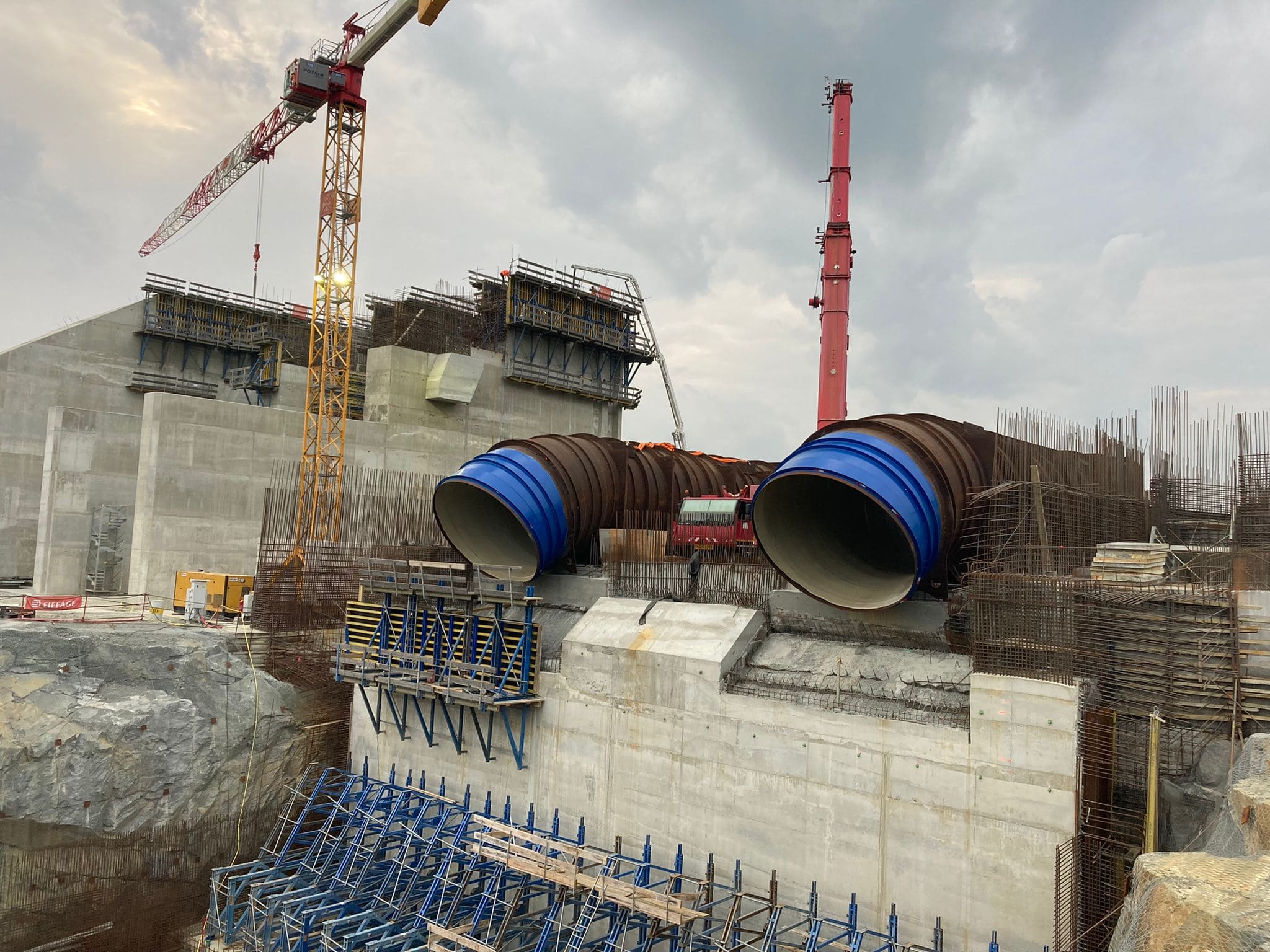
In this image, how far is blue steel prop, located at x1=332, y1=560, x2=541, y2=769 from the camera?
18.9m

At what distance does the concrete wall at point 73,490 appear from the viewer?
32219mm

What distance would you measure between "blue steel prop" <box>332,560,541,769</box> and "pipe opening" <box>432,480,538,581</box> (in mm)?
2342

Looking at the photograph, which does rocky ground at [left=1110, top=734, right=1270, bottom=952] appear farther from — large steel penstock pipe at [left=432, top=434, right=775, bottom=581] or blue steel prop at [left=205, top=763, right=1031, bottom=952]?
large steel penstock pipe at [left=432, top=434, right=775, bottom=581]

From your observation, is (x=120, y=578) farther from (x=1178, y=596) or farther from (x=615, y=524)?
(x=1178, y=596)

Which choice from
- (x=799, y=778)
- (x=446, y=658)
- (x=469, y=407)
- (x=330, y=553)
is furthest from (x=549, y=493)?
(x=469, y=407)

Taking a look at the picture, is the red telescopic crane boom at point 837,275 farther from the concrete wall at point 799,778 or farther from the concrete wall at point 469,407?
the concrete wall at point 799,778

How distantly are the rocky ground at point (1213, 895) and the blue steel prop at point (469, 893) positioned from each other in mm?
5953

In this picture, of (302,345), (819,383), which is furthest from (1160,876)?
(302,345)

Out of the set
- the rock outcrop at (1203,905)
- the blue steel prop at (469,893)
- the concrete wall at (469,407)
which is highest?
the concrete wall at (469,407)

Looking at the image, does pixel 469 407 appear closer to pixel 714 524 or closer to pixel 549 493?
pixel 549 493

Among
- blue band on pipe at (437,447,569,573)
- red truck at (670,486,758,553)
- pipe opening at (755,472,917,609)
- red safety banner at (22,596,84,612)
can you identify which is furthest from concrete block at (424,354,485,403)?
pipe opening at (755,472,917,609)

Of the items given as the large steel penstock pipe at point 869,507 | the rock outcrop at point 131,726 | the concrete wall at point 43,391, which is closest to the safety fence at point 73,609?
the rock outcrop at point 131,726

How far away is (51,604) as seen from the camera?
26.1m

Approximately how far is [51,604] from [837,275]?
2925cm
